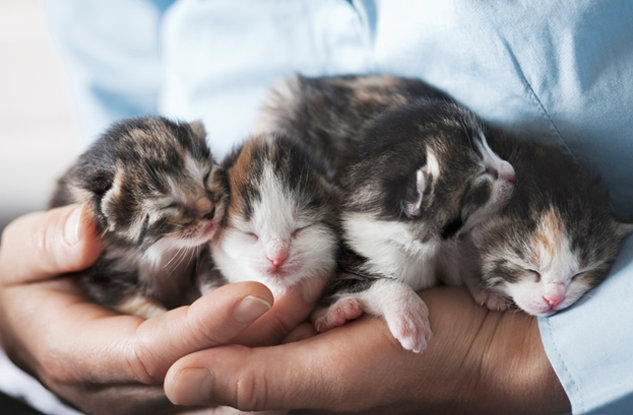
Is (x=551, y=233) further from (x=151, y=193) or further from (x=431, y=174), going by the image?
(x=151, y=193)

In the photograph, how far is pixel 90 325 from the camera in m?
1.21

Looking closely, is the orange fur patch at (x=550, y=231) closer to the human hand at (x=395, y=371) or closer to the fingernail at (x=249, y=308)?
the human hand at (x=395, y=371)

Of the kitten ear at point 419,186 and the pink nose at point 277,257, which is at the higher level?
the kitten ear at point 419,186

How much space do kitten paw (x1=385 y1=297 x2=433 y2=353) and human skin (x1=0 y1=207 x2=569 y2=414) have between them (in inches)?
2.0

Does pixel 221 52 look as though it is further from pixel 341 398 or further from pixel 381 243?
pixel 341 398

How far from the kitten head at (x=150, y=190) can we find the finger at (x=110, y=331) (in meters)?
0.20

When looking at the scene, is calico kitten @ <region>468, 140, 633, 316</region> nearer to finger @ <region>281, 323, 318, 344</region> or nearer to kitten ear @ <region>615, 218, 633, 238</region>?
kitten ear @ <region>615, 218, 633, 238</region>

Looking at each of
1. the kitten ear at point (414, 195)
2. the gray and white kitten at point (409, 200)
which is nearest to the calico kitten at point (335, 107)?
the gray and white kitten at point (409, 200)

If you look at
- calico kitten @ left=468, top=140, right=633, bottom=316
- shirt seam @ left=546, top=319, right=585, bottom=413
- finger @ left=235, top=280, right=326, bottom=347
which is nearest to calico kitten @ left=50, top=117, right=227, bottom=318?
finger @ left=235, top=280, right=326, bottom=347

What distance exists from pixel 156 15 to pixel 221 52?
0.55 m

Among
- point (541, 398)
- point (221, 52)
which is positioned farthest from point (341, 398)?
point (221, 52)

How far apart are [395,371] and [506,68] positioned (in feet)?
2.47

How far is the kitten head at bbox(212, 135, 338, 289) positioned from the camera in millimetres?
1133

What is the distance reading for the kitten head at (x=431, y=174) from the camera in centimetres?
107
